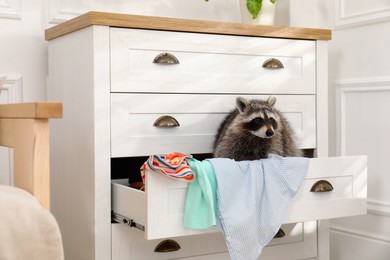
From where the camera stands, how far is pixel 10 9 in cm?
221

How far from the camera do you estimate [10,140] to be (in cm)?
155

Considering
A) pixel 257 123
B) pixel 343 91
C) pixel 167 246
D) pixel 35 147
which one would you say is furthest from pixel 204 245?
pixel 343 91

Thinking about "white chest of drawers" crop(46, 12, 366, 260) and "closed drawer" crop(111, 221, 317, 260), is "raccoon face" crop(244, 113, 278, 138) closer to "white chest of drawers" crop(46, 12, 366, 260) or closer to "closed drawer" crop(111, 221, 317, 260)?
"white chest of drawers" crop(46, 12, 366, 260)

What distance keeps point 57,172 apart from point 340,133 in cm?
115

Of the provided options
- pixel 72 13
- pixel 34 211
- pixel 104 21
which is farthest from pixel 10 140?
pixel 72 13

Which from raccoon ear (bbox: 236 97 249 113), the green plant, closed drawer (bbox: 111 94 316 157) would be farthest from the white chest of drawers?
the green plant

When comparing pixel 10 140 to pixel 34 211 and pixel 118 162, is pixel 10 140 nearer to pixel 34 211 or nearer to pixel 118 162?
pixel 34 211

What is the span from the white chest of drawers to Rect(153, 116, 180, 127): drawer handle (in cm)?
2

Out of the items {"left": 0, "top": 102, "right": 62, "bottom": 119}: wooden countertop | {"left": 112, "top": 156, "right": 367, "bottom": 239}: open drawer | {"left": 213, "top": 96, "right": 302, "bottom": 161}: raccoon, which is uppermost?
{"left": 0, "top": 102, "right": 62, "bottom": 119}: wooden countertop

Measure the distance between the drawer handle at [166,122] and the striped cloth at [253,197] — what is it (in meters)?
0.28

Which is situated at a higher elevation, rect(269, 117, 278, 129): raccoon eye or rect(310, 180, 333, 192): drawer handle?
rect(269, 117, 278, 129): raccoon eye

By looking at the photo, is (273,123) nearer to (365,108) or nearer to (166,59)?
(166,59)

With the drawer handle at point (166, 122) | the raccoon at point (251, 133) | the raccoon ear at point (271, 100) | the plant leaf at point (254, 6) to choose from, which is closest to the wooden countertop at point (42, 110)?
the drawer handle at point (166, 122)

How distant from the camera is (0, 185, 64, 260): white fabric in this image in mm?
1192
